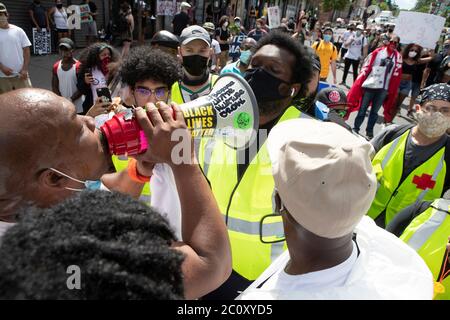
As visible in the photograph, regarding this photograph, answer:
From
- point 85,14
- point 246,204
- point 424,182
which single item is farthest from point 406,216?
point 85,14

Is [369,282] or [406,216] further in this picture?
[406,216]

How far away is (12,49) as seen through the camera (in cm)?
546

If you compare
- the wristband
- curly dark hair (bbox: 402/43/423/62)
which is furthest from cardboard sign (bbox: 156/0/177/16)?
the wristband

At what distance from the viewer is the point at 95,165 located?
43.9 inches

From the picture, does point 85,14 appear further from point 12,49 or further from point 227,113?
point 227,113

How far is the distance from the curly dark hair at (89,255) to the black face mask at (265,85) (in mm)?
1210

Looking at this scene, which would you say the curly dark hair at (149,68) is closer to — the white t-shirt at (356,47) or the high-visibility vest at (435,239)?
the high-visibility vest at (435,239)

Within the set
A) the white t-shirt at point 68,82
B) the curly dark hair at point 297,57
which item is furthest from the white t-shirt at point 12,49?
the curly dark hair at point 297,57

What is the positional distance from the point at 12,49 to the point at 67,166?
18.2ft

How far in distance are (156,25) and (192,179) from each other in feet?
51.8

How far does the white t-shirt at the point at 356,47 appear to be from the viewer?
10.1 meters

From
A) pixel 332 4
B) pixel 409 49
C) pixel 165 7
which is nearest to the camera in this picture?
pixel 409 49
